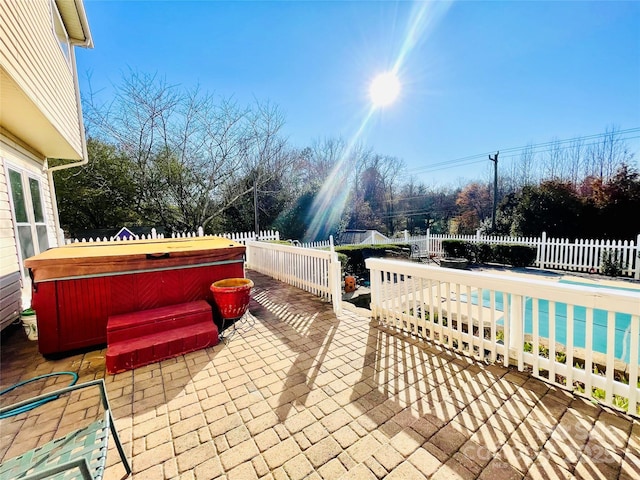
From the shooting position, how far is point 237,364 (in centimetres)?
280

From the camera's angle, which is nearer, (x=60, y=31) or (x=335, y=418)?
(x=335, y=418)

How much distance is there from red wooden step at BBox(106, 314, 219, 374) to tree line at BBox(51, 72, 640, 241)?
1005 centimetres

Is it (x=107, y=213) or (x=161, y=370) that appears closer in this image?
(x=161, y=370)

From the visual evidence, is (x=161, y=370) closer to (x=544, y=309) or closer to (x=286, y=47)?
(x=544, y=309)

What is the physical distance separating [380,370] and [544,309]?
228 inches

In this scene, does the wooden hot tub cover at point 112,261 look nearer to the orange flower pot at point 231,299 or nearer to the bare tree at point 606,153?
the orange flower pot at point 231,299

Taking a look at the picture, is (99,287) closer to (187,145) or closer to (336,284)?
(336,284)

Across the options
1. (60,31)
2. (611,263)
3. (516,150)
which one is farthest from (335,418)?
(516,150)

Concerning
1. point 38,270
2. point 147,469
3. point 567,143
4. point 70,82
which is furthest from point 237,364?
point 567,143

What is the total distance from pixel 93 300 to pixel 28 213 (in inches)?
117

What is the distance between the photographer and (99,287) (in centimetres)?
312

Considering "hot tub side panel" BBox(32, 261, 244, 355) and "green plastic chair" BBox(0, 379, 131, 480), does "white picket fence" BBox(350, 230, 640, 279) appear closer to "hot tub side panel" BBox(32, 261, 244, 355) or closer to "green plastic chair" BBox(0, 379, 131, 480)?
"hot tub side panel" BBox(32, 261, 244, 355)

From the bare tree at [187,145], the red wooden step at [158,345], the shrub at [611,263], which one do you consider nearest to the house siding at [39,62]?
the red wooden step at [158,345]

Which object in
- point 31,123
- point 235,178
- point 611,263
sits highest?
point 235,178
